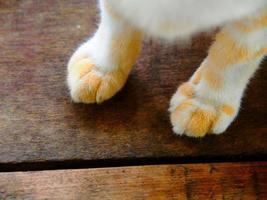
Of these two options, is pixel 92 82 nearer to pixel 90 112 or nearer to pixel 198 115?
pixel 90 112

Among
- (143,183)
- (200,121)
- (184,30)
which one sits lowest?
(143,183)

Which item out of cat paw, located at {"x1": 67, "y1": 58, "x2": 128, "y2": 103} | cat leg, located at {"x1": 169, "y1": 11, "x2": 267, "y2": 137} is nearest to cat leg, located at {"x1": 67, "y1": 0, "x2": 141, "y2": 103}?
cat paw, located at {"x1": 67, "y1": 58, "x2": 128, "y2": 103}

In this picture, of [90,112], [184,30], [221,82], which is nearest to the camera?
[184,30]

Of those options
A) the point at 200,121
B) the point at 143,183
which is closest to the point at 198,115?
the point at 200,121

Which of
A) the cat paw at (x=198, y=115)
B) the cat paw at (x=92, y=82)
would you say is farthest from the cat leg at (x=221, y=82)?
the cat paw at (x=92, y=82)

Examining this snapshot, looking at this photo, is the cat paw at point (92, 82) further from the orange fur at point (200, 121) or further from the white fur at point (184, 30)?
the orange fur at point (200, 121)

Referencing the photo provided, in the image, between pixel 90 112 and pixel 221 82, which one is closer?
pixel 221 82

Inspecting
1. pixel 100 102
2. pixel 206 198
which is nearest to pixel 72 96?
pixel 100 102

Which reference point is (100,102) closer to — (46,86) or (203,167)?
(46,86)
